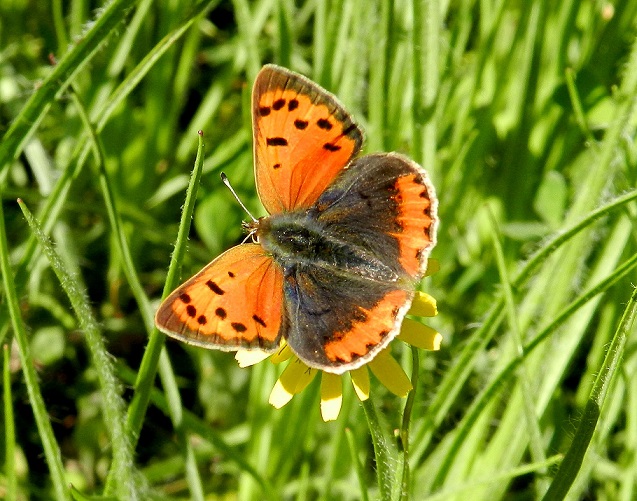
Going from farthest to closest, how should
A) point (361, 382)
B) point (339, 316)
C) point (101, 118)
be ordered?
point (101, 118) → point (339, 316) → point (361, 382)

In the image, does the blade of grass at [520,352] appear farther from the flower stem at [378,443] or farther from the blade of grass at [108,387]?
the blade of grass at [108,387]

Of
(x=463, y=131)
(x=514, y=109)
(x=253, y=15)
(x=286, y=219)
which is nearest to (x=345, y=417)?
(x=286, y=219)

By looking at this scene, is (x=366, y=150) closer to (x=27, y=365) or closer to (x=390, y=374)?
(x=390, y=374)

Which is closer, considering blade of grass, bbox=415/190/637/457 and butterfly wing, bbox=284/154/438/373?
butterfly wing, bbox=284/154/438/373

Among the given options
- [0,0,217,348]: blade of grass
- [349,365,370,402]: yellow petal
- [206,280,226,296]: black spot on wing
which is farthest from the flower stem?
[0,0,217,348]: blade of grass

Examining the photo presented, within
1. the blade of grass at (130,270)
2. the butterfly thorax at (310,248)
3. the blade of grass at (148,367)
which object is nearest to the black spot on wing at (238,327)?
the blade of grass at (148,367)

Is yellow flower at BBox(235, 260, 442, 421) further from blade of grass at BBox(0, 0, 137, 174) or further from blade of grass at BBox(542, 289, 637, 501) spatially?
blade of grass at BBox(0, 0, 137, 174)

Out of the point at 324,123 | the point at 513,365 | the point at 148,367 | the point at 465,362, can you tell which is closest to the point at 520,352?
the point at 513,365
